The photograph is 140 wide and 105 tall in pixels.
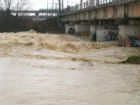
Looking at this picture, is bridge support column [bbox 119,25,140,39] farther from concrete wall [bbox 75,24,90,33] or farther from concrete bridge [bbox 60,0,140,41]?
concrete wall [bbox 75,24,90,33]

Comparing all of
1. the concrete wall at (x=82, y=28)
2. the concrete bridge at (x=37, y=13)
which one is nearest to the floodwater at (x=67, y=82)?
the concrete wall at (x=82, y=28)

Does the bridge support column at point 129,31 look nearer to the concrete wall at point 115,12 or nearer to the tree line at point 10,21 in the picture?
the concrete wall at point 115,12

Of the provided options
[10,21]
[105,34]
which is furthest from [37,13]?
[105,34]

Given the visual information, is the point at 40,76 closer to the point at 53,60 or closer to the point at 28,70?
the point at 28,70

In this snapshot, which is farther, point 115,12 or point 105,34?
point 105,34

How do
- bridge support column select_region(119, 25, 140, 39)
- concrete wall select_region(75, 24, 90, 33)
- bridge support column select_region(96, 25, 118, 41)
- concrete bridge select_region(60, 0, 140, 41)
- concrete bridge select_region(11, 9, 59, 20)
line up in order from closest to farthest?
concrete bridge select_region(60, 0, 140, 41) < bridge support column select_region(119, 25, 140, 39) < bridge support column select_region(96, 25, 118, 41) < concrete wall select_region(75, 24, 90, 33) < concrete bridge select_region(11, 9, 59, 20)

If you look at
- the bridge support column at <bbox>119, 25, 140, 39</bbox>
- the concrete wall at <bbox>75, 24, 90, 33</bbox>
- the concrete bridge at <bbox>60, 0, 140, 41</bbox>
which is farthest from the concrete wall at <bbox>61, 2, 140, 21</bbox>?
the concrete wall at <bbox>75, 24, 90, 33</bbox>

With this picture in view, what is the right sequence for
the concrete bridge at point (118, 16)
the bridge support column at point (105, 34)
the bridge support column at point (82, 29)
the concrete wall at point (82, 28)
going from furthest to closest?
the concrete wall at point (82, 28) < the bridge support column at point (82, 29) < the bridge support column at point (105, 34) < the concrete bridge at point (118, 16)

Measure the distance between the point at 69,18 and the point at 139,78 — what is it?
152 feet

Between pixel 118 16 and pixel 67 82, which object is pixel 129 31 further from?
pixel 67 82

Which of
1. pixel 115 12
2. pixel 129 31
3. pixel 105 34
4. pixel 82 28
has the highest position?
pixel 115 12

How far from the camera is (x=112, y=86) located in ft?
39.4

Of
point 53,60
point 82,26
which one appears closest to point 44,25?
point 82,26

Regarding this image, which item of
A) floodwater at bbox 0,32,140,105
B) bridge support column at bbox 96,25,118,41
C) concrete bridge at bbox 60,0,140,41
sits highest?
concrete bridge at bbox 60,0,140,41
